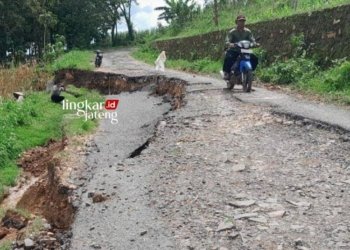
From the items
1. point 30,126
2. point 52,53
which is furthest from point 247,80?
point 52,53

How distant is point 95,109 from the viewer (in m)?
12.6

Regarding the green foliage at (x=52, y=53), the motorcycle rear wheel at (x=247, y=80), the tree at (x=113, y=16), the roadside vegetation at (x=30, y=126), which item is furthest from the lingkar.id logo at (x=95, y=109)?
the tree at (x=113, y=16)

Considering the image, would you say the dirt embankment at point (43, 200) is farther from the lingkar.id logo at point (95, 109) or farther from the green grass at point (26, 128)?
the lingkar.id logo at point (95, 109)

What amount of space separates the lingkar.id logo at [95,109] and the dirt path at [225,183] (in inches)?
108

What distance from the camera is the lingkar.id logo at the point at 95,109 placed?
11.4 meters

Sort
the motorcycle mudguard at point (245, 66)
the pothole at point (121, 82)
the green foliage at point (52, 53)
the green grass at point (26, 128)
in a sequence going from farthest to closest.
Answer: the green foliage at point (52, 53)
the pothole at point (121, 82)
the motorcycle mudguard at point (245, 66)
the green grass at point (26, 128)

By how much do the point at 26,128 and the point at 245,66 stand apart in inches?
199

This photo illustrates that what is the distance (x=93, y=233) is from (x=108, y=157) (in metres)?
2.85

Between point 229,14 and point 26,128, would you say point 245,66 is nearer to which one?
point 26,128

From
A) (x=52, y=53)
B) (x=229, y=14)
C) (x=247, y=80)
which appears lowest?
(x=52, y=53)

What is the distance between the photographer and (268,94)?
400 inches

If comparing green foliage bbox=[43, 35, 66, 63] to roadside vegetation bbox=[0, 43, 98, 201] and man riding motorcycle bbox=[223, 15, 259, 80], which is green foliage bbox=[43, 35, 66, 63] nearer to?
roadside vegetation bbox=[0, 43, 98, 201]

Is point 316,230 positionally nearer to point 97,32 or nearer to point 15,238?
point 15,238

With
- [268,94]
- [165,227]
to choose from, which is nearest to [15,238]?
[165,227]
